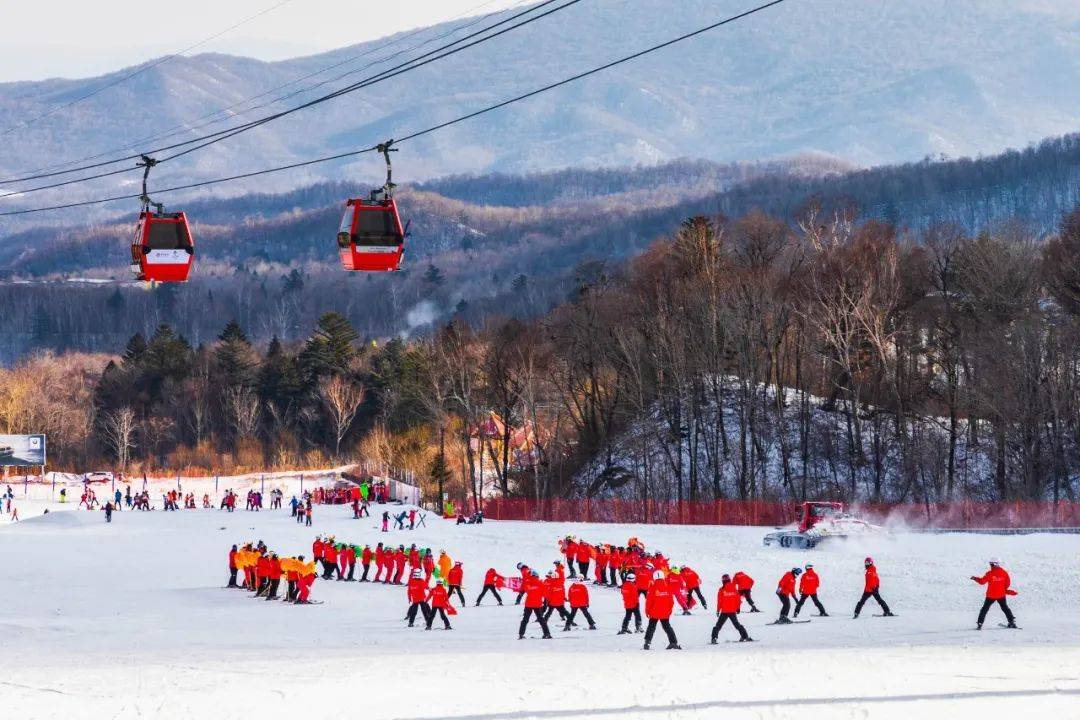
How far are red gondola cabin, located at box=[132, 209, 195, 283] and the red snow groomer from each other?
2114 cm

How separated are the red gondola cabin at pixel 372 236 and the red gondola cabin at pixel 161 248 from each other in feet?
11.3

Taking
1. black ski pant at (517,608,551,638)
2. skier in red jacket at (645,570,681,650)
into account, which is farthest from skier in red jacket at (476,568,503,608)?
skier in red jacket at (645,570,681,650)

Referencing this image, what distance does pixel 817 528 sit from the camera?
137 ft

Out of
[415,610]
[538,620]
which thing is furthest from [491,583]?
[538,620]

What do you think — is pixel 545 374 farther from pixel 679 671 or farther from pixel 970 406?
pixel 679 671

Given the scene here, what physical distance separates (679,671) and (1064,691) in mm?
5467

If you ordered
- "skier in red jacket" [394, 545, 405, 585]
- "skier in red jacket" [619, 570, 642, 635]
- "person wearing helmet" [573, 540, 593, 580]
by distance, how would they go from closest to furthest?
1. "skier in red jacket" [619, 570, 642, 635]
2. "person wearing helmet" [573, 540, 593, 580]
3. "skier in red jacket" [394, 545, 405, 585]

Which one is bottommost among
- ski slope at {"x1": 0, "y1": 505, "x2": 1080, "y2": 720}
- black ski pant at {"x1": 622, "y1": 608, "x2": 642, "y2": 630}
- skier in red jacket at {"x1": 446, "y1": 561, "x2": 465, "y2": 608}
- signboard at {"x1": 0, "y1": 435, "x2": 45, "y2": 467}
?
ski slope at {"x1": 0, "y1": 505, "x2": 1080, "y2": 720}

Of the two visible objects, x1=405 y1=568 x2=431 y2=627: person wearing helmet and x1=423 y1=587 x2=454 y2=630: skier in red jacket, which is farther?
x1=405 y1=568 x2=431 y2=627: person wearing helmet

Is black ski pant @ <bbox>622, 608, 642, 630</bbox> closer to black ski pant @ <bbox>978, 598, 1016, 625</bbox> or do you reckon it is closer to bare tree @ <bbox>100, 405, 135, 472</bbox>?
black ski pant @ <bbox>978, 598, 1016, 625</bbox>

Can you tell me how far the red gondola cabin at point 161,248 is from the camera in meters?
27.6

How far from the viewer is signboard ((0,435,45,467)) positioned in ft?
316

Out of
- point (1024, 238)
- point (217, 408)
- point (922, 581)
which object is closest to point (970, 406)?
point (1024, 238)

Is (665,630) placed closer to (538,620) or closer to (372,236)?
(538,620)
